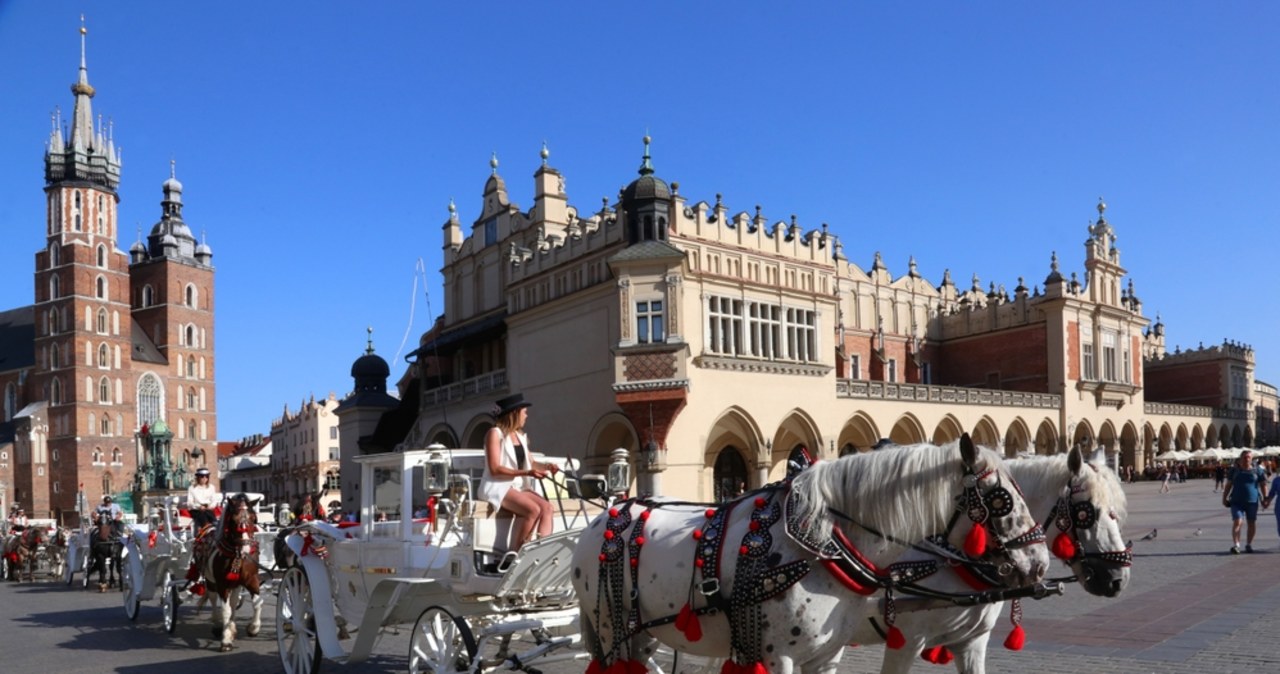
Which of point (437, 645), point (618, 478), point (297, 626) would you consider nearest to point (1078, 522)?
point (618, 478)

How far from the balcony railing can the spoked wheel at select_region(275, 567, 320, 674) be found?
2471 cm

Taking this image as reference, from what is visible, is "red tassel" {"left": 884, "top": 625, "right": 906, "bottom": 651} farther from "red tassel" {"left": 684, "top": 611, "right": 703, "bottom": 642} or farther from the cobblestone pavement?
the cobblestone pavement

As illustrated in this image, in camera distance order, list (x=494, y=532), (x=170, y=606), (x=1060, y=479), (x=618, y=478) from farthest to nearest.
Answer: (x=170, y=606) → (x=494, y=532) → (x=618, y=478) → (x=1060, y=479)

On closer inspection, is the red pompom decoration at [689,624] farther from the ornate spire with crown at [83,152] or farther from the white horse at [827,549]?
the ornate spire with crown at [83,152]

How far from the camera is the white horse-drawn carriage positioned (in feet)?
22.8

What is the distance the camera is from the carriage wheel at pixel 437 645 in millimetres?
7152

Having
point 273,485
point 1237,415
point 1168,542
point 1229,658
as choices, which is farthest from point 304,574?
point 273,485

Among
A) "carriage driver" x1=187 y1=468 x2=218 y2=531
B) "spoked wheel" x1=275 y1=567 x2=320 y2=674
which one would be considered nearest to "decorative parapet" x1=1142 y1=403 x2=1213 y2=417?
"carriage driver" x1=187 y1=468 x2=218 y2=531

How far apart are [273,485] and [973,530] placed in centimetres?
9681

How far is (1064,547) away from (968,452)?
3.01ft

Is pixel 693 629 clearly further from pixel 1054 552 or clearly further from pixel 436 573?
pixel 436 573

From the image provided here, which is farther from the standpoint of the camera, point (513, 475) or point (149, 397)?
point (149, 397)

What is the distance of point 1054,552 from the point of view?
5184 millimetres

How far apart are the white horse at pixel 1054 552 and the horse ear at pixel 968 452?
2.13ft
